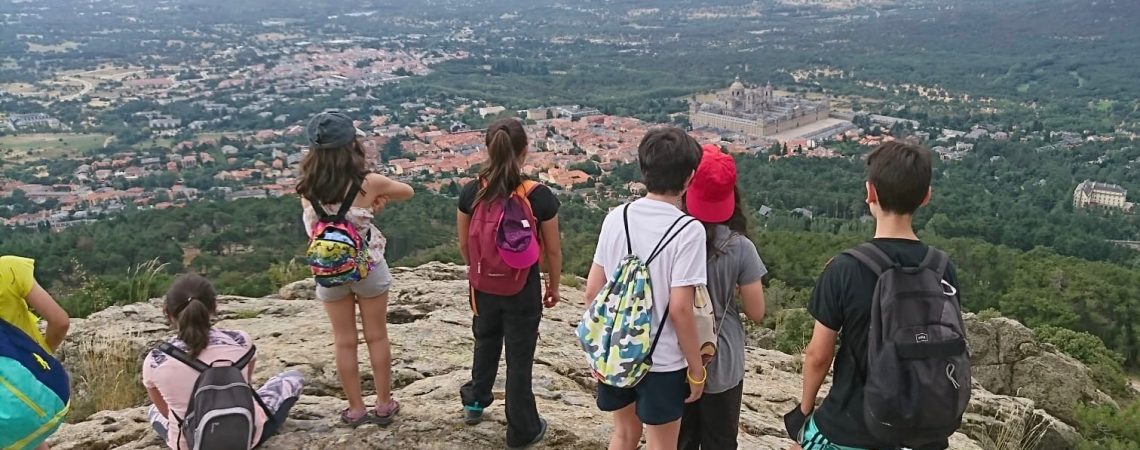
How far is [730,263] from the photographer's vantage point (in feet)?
7.69

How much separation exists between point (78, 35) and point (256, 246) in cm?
7798

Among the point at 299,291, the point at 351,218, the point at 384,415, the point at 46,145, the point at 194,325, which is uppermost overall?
the point at 351,218

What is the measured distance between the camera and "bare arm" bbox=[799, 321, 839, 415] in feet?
7.18

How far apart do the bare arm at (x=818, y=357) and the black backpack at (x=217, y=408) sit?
1.85m

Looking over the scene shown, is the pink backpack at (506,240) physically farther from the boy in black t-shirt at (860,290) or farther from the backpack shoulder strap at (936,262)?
the backpack shoulder strap at (936,262)

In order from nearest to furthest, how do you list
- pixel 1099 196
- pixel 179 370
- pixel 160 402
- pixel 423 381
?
pixel 179 370 → pixel 160 402 → pixel 423 381 → pixel 1099 196

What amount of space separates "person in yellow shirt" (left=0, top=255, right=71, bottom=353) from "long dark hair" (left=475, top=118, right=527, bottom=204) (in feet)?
4.87

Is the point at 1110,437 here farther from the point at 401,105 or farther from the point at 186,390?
the point at 401,105

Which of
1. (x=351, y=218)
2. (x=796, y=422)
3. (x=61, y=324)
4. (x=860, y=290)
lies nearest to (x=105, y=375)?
(x=61, y=324)

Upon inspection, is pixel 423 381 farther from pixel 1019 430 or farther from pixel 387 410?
pixel 1019 430

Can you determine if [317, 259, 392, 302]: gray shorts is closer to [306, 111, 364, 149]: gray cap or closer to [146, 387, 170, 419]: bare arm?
[306, 111, 364, 149]: gray cap

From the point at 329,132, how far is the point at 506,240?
741mm

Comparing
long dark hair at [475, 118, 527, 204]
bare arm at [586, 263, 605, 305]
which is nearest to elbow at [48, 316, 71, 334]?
long dark hair at [475, 118, 527, 204]

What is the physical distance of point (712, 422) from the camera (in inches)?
98.6
